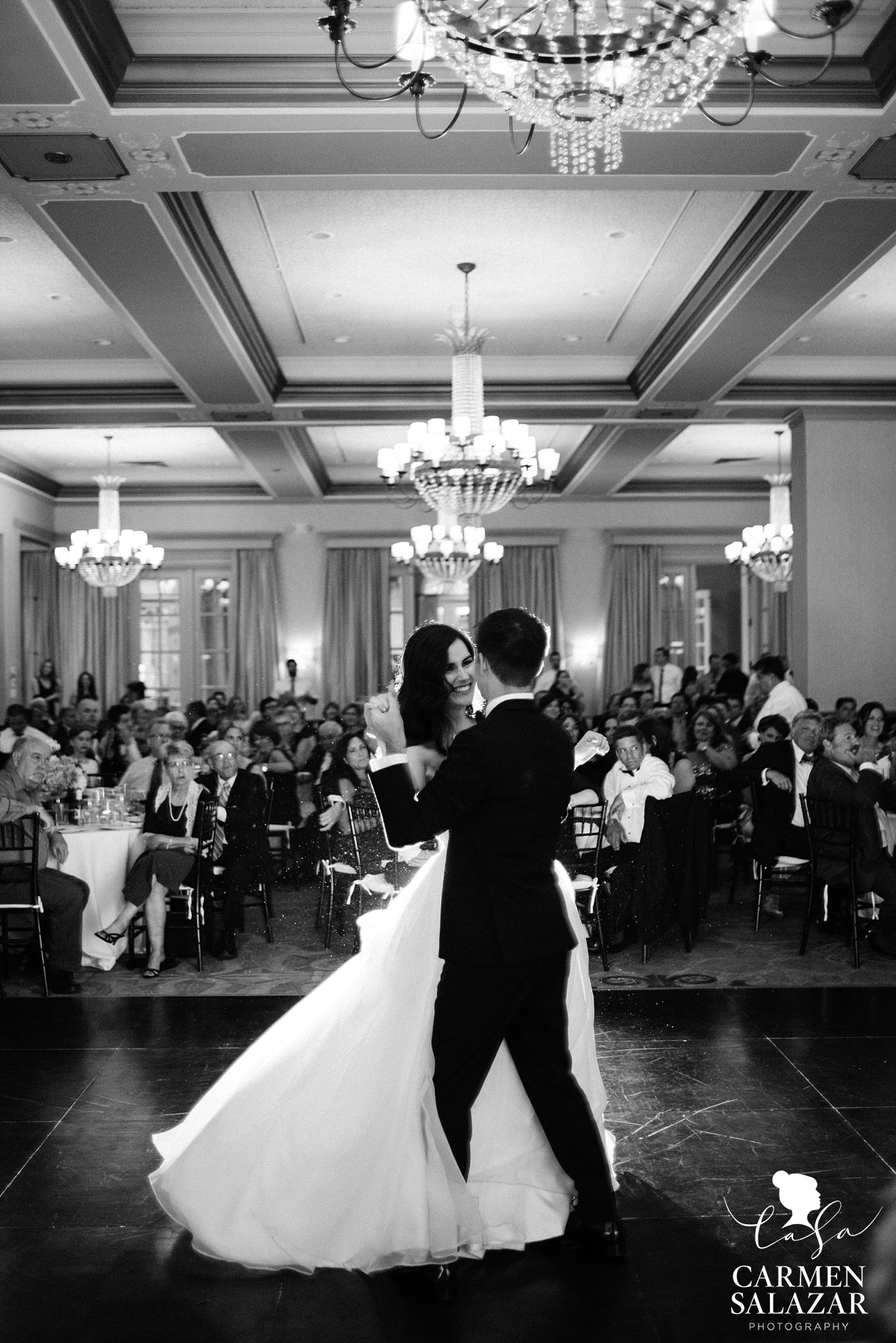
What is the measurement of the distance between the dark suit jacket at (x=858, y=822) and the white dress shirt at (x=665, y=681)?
8531 mm

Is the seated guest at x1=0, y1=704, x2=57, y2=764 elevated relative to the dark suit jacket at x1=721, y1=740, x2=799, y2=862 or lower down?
elevated

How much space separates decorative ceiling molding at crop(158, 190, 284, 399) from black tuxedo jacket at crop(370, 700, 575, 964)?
A: 424cm

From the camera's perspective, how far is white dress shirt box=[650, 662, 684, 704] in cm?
1512

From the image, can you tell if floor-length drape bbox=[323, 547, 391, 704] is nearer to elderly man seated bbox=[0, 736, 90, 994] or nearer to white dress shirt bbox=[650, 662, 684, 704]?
white dress shirt bbox=[650, 662, 684, 704]

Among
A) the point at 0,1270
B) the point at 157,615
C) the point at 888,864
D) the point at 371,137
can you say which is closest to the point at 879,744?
the point at 888,864

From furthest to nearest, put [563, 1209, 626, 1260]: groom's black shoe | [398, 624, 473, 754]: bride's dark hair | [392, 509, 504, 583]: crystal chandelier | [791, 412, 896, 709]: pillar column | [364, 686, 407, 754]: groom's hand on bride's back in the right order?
[392, 509, 504, 583]: crystal chandelier → [791, 412, 896, 709]: pillar column → [563, 1209, 626, 1260]: groom's black shoe → [398, 624, 473, 754]: bride's dark hair → [364, 686, 407, 754]: groom's hand on bride's back

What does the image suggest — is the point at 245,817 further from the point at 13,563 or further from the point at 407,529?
the point at 407,529

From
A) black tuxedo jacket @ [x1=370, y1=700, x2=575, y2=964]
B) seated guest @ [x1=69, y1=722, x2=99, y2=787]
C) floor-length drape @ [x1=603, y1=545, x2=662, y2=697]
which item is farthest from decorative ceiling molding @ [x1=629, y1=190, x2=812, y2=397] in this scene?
floor-length drape @ [x1=603, y1=545, x2=662, y2=697]

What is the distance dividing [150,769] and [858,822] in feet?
14.5

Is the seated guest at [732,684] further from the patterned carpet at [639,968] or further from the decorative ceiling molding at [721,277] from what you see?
the patterned carpet at [639,968]

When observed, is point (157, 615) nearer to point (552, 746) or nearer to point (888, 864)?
point (888, 864)

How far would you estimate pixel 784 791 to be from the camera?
701 centimetres

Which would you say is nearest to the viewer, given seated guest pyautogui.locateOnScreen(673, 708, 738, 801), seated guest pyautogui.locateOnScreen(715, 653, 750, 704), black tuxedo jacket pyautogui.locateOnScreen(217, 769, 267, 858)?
black tuxedo jacket pyautogui.locateOnScreen(217, 769, 267, 858)

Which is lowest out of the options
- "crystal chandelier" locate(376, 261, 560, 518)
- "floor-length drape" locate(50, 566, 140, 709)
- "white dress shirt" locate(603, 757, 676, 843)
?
"white dress shirt" locate(603, 757, 676, 843)
